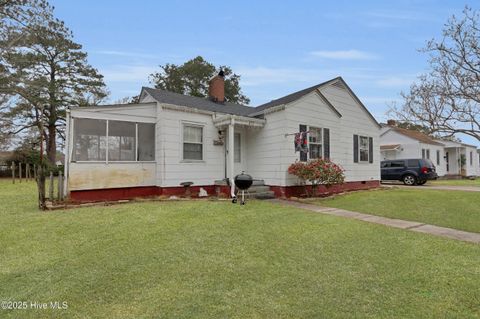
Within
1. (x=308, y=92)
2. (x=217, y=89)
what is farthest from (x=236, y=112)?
(x=308, y=92)

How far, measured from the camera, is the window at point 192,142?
422 inches

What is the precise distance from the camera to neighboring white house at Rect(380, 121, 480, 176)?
79.4ft

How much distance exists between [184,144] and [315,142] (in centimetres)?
537

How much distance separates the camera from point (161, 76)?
37.5 m

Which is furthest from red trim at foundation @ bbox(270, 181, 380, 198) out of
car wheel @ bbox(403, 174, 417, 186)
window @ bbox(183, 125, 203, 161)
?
car wheel @ bbox(403, 174, 417, 186)

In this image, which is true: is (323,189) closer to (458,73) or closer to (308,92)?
(308,92)

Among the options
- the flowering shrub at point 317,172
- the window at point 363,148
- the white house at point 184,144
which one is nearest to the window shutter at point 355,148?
the window at point 363,148

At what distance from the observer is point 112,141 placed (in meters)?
9.88

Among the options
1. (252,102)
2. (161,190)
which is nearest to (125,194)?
(161,190)

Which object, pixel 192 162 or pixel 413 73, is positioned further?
pixel 413 73

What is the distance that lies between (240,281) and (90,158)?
7858 mm

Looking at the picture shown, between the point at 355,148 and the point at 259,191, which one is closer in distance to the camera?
the point at 259,191

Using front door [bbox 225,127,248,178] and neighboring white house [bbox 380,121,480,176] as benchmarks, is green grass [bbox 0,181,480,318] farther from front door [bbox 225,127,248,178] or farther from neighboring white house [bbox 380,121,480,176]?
neighboring white house [bbox 380,121,480,176]

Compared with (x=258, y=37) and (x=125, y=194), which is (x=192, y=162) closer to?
(x=125, y=194)
